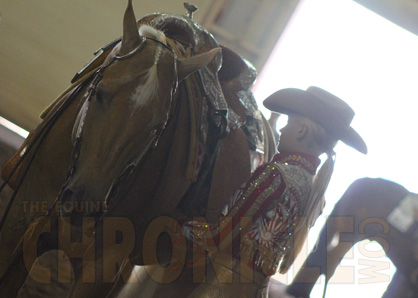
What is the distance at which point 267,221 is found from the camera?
109 cm

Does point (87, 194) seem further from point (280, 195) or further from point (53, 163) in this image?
point (280, 195)

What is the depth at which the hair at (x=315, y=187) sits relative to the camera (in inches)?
44.4

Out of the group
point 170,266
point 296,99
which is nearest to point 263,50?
point 296,99

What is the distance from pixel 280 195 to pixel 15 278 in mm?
541

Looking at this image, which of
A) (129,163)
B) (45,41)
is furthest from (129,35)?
(45,41)

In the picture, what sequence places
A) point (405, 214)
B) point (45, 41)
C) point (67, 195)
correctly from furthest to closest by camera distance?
point (45, 41) < point (405, 214) < point (67, 195)

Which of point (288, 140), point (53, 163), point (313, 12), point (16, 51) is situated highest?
point (313, 12)

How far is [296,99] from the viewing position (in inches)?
47.3

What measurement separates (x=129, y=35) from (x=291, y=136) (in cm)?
44

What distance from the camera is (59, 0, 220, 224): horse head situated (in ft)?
2.81

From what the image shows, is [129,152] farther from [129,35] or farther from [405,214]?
[405,214]

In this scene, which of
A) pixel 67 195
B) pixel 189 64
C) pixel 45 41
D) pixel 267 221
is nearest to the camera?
pixel 67 195

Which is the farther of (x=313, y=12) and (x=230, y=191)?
(x=313, y=12)

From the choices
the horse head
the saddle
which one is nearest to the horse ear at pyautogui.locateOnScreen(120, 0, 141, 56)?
the horse head
